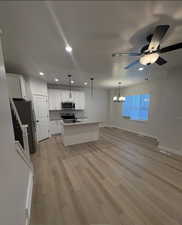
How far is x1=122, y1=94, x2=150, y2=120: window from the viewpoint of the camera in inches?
204

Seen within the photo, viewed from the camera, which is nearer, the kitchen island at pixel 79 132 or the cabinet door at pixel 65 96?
the kitchen island at pixel 79 132

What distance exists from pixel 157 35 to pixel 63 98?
4.79m

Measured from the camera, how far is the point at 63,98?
5445 millimetres

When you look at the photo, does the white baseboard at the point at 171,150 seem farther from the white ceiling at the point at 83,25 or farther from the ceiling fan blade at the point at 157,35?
the ceiling fan blade at the point at 157,35

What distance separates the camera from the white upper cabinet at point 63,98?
5188mm

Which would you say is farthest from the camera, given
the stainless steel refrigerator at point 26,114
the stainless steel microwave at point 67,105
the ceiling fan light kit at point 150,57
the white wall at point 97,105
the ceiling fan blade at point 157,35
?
the white wall at point 97,105

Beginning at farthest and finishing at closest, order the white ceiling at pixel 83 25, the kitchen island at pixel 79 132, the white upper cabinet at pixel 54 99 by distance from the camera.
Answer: the white upper cabinet at pixel 54 99 → the kitchen island at pixel 79 132 → the white ceiling at pixel 83 25

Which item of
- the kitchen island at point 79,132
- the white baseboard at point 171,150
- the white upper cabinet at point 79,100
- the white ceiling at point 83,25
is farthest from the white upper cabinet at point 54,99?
the white baseboard at point 171,150

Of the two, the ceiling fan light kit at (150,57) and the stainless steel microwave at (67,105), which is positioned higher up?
the ceiling fan light kit at (150,57)

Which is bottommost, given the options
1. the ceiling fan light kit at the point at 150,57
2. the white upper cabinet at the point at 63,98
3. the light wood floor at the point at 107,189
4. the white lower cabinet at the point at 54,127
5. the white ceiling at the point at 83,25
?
the light wood floor at the point at 107,189

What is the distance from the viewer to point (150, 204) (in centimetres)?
156

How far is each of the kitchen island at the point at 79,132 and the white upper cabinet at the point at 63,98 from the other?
1.83 metres

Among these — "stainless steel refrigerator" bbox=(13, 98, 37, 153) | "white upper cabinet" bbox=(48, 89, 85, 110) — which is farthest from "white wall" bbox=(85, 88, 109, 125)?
"stainless steel refrigerator" bbox=(13, 98, 37, 153)

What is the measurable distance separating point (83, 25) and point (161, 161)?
371 cm
